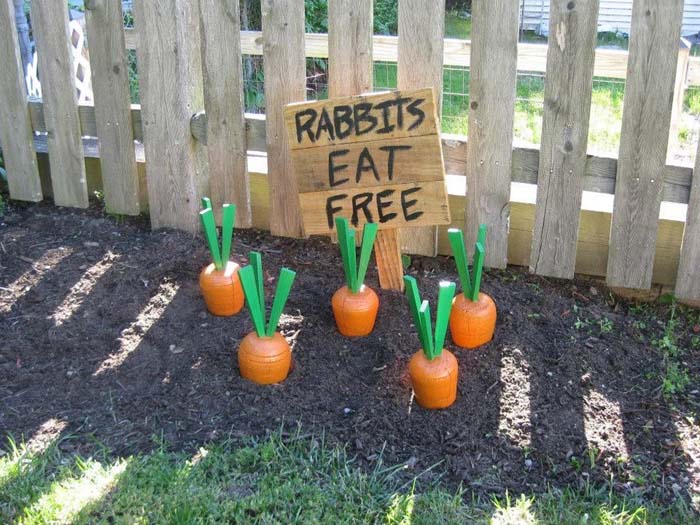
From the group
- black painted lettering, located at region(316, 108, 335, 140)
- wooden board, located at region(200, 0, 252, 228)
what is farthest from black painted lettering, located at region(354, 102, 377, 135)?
wooden board, located at region(200, 0, 252, 228)

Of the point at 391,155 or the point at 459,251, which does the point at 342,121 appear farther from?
the point at 459,251

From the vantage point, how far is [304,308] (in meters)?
3.48

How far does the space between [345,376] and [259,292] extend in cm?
46

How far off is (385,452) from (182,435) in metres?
0.70

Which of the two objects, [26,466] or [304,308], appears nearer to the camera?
[26,466]

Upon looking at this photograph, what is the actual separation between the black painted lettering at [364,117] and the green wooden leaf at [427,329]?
2.76ft

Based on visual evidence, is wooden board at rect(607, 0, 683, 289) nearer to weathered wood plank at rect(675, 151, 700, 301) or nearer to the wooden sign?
weathered wood plank at rect(675, 151, 700, 301)

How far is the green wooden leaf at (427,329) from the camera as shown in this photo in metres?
2.68

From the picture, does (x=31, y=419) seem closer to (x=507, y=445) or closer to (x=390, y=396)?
(x=390, y=396)

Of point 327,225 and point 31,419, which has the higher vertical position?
point 327,225

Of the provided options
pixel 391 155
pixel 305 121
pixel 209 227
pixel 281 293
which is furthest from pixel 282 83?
pixel 281 293

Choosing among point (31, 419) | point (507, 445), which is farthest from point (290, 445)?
point (31, 419)

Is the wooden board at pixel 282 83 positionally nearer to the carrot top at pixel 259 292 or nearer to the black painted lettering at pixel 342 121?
the black painted lettering at pixel 342 121

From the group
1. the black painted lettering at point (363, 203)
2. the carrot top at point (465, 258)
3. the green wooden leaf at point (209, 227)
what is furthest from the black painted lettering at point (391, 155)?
the green wooden leaf at point (209, 227)
